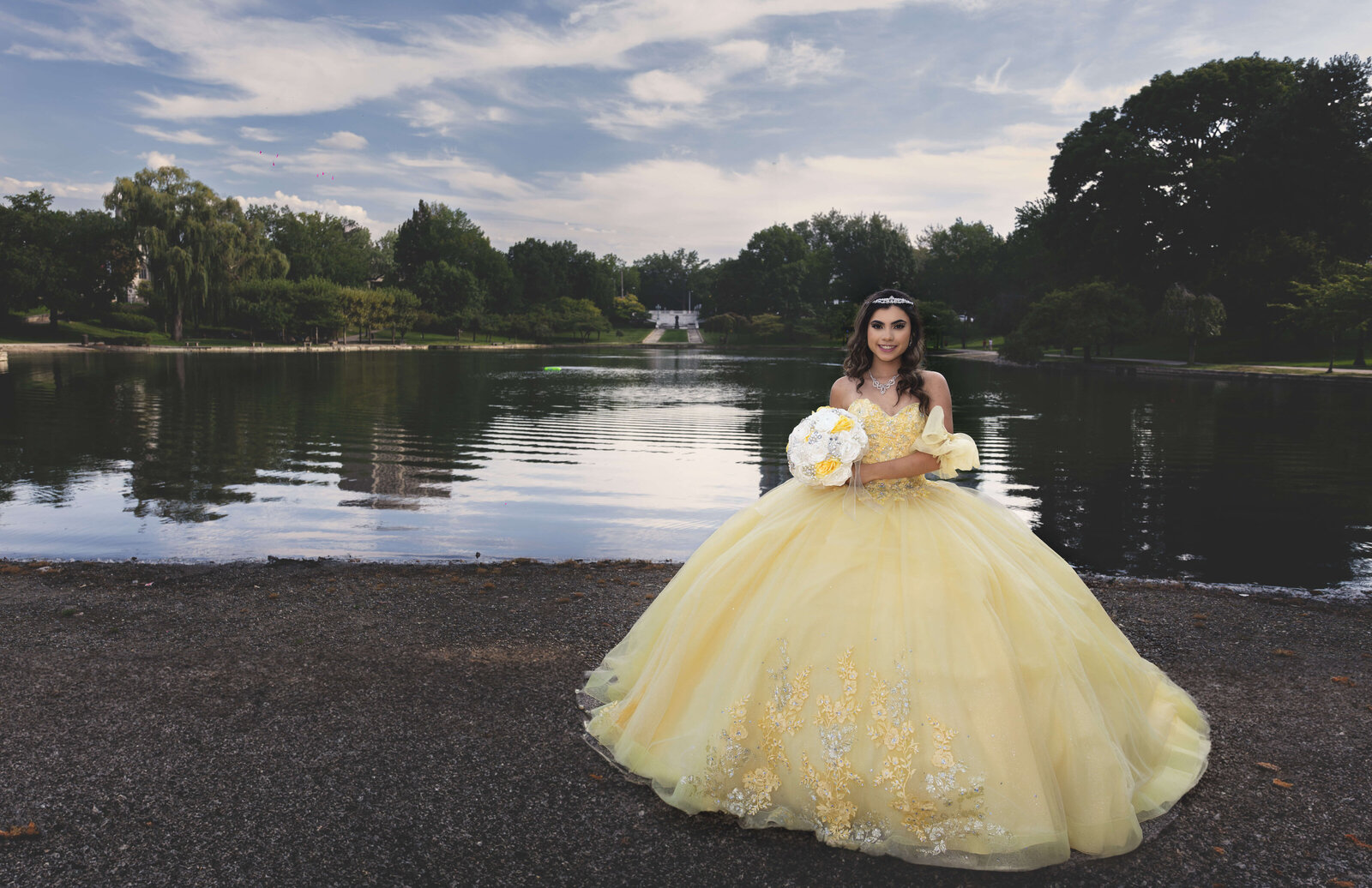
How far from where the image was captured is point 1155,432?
65.5 feet

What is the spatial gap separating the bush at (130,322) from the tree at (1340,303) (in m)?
80.3

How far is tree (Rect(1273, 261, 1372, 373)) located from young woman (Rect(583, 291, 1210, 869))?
145ft

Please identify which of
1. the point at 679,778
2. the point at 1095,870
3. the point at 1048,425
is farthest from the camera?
the point at 1048,425

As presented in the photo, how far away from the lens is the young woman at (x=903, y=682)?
3201 mm

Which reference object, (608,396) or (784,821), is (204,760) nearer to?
(784,821)

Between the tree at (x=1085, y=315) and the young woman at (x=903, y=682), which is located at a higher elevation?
the tree at (x=1085, y=315)

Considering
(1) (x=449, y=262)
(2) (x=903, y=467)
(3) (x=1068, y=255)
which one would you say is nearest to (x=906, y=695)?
(2) (x=903, y=467)

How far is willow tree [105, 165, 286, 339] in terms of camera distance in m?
63.0

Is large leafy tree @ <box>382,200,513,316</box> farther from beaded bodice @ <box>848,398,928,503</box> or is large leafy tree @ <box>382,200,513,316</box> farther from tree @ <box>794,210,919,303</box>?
beaded bodice @ <box>848,398,928,503</box>

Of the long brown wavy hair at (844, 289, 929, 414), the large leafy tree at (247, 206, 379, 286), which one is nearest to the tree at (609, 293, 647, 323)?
the large leafy tree at (247, 206, 379, 286)

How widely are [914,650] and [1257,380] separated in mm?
42553

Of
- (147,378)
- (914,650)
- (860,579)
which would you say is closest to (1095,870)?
(914,650)

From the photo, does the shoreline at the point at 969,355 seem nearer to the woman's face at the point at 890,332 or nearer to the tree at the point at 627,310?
the woman's face at the point at 890,332

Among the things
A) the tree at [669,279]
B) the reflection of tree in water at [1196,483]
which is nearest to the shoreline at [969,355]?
the reflection of tree in water at [1196,483]
